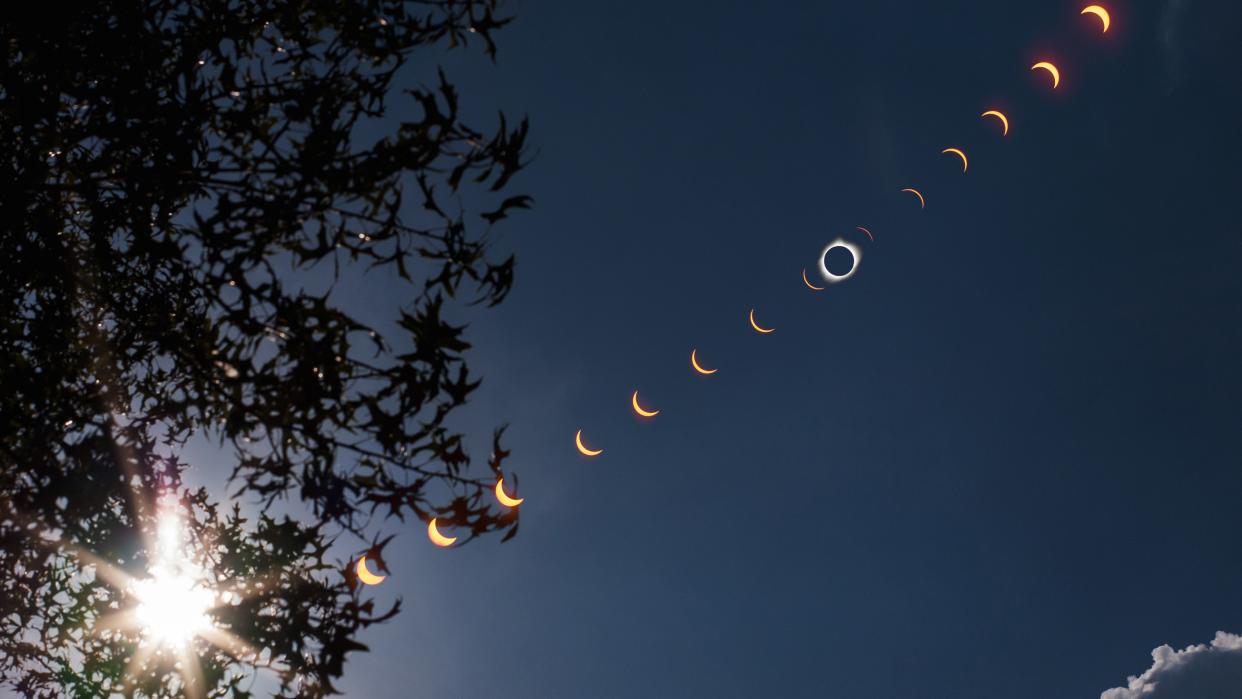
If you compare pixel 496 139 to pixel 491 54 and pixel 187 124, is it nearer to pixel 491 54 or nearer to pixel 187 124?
pixel 491 54

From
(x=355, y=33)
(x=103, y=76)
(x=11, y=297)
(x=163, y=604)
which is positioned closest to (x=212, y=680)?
(x=163, y=604)

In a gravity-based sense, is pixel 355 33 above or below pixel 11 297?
above

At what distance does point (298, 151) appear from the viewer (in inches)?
303

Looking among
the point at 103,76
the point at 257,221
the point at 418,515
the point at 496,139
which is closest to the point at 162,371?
the point at 103,76

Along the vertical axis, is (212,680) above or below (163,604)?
below

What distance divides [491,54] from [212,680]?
27.7ft

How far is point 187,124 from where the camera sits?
8.32m

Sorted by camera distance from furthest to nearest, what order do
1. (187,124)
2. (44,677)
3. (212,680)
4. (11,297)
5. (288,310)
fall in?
(44,677)
(212,680)
(11,297)
(187,124)
(288,310)

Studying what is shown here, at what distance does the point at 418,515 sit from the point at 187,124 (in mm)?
4919

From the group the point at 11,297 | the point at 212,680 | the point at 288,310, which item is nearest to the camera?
the point at 288,310

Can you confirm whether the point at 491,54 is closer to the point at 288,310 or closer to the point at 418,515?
the point at 288,310

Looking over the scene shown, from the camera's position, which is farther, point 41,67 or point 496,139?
point 41,67

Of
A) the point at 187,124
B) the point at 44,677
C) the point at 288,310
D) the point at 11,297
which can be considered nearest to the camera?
the point at 288,310

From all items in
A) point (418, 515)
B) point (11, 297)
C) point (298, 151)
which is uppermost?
point (11, 297)
